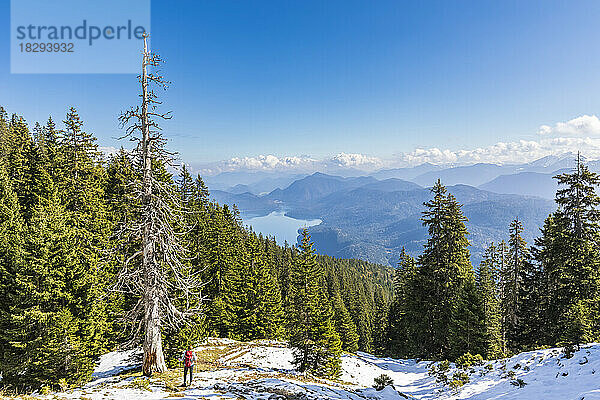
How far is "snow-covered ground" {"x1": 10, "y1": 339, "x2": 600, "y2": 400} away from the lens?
11.5 meters

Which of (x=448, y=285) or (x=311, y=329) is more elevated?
(x=448, y=285)

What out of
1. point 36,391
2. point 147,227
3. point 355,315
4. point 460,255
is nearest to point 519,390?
point 460,255

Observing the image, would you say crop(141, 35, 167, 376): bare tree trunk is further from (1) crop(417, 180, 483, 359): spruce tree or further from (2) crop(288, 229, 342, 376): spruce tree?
(1) crop(417, 180, 483, 359): spruce tree

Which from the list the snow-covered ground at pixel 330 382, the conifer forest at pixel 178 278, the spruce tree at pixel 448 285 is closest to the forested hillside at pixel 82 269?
the conifer forest at pixel 178 278

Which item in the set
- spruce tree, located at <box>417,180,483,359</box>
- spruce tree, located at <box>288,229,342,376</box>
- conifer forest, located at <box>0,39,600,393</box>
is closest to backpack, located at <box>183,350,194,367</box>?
conifer forest, located at <box>0,39,600,393</box>

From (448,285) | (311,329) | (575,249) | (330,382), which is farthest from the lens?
(448,285)

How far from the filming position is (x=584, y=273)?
22.7m

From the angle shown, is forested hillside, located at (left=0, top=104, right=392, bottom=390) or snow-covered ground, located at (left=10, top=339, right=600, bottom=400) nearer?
snow-covered ground, located at (left=10, top=339, right=600, bottom=400)

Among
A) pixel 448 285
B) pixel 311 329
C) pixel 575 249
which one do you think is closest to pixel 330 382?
pixel 311 329

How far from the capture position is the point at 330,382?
18.4 metres

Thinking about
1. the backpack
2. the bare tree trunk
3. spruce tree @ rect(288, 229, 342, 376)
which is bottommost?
spruce tree @ rect(288, 229, 342, 376)

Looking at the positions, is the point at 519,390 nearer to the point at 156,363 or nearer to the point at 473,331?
the point at 473,331

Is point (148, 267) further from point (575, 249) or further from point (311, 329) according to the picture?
point (575, 249)

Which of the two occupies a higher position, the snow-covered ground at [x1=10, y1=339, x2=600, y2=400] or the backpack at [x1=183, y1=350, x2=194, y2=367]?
the backpack at [x1=183, y1=350, x2=194, y2=367]
